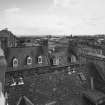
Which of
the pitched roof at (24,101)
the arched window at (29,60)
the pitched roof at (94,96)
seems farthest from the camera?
the arched window at (29,60)

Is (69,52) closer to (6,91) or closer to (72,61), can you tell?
(72,61)

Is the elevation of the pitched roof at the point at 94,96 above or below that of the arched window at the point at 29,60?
below

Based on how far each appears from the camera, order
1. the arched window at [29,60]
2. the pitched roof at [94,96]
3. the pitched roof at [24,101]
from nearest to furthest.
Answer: the pitched roof at [24,101]
the pitched roof at [94,96]
the arched window at [29,60]

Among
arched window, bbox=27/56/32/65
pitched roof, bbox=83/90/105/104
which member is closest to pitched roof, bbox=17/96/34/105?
pitched roof, bbox=83/90/105/104

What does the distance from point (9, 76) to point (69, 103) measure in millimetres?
6034

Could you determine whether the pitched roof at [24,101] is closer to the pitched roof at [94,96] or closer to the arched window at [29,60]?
the pitched roof at [94,96]

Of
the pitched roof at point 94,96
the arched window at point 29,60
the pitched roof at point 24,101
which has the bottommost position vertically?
the pitched roof at point 94,96

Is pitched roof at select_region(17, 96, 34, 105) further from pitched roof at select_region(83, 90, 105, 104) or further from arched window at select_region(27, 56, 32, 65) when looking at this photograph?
arched window at select_region(27, 56, 32, 65)

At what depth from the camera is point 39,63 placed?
86.0ft

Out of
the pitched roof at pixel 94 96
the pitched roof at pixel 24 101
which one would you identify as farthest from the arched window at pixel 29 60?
the pitched roof at pixel 24 101

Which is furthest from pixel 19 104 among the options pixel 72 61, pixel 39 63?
pixel 72 61

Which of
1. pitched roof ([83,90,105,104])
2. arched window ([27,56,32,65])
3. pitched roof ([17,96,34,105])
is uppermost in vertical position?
arched window ([27,56,32,65])

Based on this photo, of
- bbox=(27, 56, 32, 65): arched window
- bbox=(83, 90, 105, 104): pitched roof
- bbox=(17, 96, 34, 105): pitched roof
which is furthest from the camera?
bbox=(27, 56, 32, 65): arched window

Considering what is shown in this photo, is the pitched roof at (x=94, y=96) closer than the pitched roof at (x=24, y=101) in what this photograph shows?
No
